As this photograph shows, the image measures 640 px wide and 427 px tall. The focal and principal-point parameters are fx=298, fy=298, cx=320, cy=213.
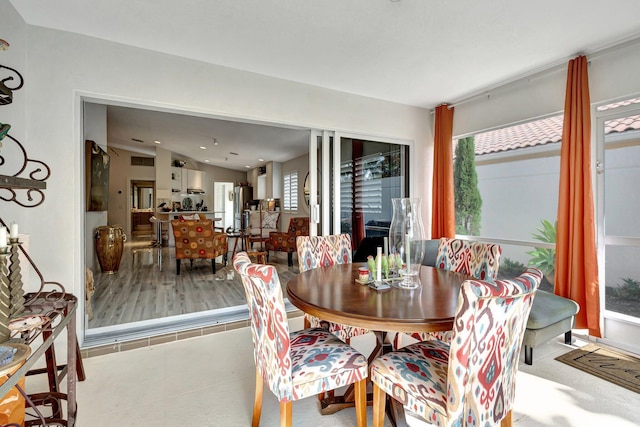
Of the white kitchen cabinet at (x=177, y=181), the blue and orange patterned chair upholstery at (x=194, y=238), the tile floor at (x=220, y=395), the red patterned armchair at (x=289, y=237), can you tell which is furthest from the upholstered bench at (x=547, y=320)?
the white kitchen cabinet at (x=177, y=181)

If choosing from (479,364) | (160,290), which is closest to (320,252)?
(479,364)

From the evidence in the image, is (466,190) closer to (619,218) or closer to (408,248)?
(619,218)

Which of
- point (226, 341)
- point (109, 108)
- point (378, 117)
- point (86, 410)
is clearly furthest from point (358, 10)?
point (109, 108)

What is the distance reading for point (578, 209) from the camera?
2.64 m

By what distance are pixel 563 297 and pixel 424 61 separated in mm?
2506

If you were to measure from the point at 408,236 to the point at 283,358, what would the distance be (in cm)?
91

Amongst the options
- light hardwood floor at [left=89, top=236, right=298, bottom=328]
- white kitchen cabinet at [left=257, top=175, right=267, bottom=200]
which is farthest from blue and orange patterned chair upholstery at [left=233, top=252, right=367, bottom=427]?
white kitchen cabinet at [left=257, top=175, right=267, bottom=200]

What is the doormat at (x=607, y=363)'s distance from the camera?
2055mm

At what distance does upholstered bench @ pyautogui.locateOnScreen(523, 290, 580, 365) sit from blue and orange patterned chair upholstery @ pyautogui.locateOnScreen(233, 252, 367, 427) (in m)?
1.56

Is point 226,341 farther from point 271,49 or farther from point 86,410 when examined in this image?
point 271,49

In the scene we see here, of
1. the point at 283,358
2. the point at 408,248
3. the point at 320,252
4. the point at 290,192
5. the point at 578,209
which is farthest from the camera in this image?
the point at 290,192

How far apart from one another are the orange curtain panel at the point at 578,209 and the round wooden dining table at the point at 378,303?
1544mm

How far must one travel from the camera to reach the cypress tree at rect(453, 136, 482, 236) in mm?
3953

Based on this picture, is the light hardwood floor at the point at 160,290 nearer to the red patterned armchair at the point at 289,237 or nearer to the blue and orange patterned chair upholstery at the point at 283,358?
the red patterned armchair at the point at 289,237
